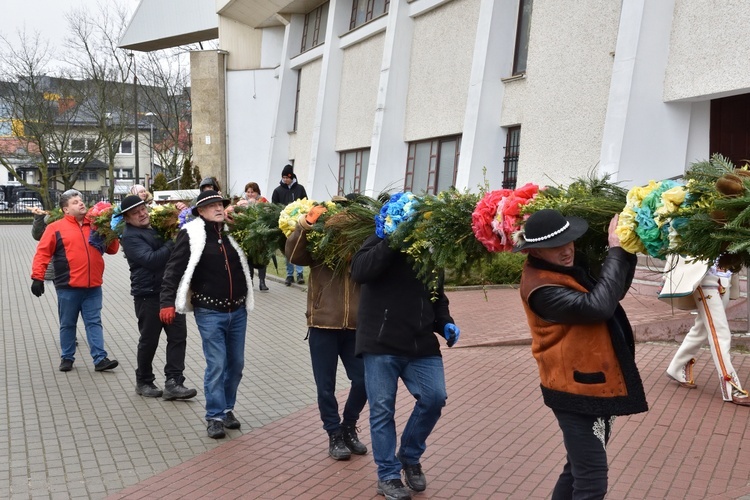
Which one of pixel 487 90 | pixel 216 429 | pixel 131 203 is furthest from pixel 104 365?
pixel 487 90

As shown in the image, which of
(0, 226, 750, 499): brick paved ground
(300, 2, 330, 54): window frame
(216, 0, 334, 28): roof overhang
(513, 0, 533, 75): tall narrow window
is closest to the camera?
(0, 226, 750, 499): brick paved ground

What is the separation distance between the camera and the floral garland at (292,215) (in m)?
6.14

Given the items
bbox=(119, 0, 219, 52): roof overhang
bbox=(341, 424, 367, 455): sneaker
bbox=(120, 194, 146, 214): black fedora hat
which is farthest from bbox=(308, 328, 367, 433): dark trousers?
bbox=(119, 0, 219, 52): roof overhang

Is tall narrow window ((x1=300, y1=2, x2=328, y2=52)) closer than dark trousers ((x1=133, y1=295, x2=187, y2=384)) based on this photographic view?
No

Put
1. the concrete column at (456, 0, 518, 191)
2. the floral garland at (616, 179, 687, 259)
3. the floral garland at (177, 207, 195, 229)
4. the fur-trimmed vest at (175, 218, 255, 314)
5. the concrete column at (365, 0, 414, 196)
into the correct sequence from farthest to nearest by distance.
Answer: the concrete column at (365, 0, 414, 196) < the concrete column at (456, 0, 518, 191) < the floral garland at (177, 207, 195, 229) < the fur-trimmed vest at (175, 218, 255, 314) < the floral garland at (616, 179, 687, 259)

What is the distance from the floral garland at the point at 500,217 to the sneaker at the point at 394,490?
167 centimetres

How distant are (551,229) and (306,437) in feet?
11.4

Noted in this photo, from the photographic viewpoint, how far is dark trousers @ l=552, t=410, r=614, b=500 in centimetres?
390

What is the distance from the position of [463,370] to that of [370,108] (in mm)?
16843

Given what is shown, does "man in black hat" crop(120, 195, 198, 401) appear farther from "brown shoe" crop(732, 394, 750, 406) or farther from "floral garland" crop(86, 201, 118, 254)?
"brown shoe" crop(732, 394, 750, 406)

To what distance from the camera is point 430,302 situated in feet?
17.1

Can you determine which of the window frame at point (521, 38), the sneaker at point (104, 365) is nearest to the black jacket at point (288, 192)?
the window frame at point (521, 38)

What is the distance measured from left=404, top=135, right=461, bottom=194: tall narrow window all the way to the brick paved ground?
10.4 m

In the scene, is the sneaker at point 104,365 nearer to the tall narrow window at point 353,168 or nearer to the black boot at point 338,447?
the black boot at point 338,447
